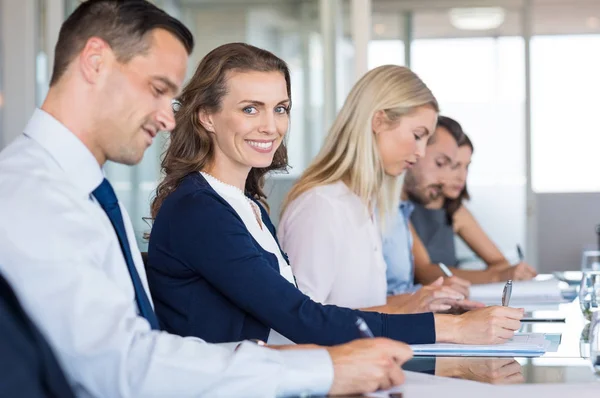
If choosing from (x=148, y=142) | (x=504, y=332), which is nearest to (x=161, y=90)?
(x=148, y=142)

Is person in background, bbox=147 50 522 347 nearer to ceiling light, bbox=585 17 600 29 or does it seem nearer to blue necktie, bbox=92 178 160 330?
blue necktie, bbox=92 178 160 330

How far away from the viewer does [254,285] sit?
1.92 meters

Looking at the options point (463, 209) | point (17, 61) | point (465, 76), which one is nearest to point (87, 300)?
point (463, 209)

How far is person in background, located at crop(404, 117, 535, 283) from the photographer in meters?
4.17

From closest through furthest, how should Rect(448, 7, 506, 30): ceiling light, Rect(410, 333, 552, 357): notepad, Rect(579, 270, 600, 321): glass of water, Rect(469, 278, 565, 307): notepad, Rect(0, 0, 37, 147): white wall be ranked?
Rect(410, 333, 552, 357): notepad < Rect(579, 270, 600, 321): glass of water < Rect(469, 278, 565, 307): notepad < Rect(0, 0, 37, 147): white wall < Rect(448, 7, 506, 30): ceiling light

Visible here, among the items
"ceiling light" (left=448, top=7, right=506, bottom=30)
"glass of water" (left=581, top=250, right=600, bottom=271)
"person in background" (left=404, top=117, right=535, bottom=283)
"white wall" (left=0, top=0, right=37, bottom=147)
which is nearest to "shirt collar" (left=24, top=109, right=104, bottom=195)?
"glass of water" (left=581, top=250, right=600, bottom=271)

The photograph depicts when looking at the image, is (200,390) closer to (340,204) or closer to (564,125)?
(340,204)

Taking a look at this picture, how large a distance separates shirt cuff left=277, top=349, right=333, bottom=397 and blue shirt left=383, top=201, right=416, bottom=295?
1.93 m

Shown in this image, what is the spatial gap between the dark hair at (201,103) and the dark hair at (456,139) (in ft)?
6.67

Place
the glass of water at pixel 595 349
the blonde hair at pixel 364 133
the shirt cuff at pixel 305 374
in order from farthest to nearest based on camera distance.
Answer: the blonde hair at pixel 364 133 < the glass of water at pixel 595 349 < the shirt cuff at pixel 305 374

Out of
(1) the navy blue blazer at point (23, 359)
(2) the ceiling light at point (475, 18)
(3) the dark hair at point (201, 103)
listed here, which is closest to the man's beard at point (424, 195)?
(3) the dark hair at point (201, 103)

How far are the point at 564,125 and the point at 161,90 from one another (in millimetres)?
7081

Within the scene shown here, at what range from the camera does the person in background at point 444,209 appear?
13.7ft

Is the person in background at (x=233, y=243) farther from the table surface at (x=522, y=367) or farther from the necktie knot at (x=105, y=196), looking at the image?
the necktie knot at (x=105, y=196)
